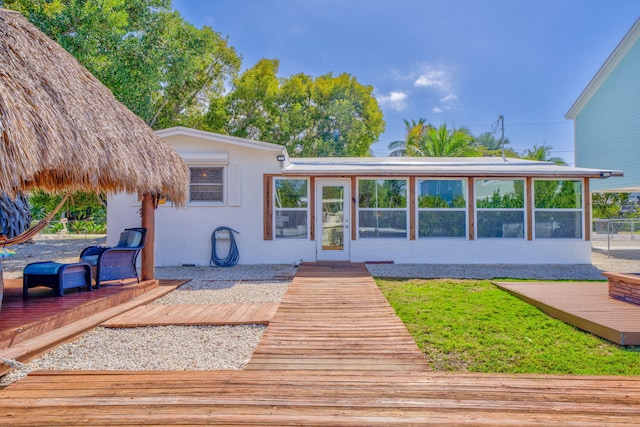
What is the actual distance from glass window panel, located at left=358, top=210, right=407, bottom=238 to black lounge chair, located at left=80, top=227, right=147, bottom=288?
5.56m

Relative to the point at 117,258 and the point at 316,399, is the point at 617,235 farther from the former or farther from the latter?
the point at 117,258

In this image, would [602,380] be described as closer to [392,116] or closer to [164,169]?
[164,169]

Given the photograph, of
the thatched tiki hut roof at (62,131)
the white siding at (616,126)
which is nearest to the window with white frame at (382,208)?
the thatched tiki hut roof at (62,131)

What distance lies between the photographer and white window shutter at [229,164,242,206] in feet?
29.8

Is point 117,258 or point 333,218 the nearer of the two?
point 117,258

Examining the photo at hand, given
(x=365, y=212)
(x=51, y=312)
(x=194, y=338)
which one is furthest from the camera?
(x=365, y=212)

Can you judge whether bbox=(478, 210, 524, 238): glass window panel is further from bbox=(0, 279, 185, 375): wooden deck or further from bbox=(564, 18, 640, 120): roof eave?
bbox=(564, 18, 640, 120): roof eave

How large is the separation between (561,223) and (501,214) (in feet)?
5.51

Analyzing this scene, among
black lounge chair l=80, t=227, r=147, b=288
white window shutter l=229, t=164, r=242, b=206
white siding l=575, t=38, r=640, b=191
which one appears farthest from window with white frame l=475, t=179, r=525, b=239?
black lounge chair l=80, t=227, r=147, b=288

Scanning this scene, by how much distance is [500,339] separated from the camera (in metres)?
3.83

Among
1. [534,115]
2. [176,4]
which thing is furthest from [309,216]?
[534,115]

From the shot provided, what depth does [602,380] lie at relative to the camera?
2803 mm

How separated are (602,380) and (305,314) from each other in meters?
3.25

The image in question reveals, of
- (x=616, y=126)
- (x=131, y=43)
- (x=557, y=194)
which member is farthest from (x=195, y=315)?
(x=616, y=126)
